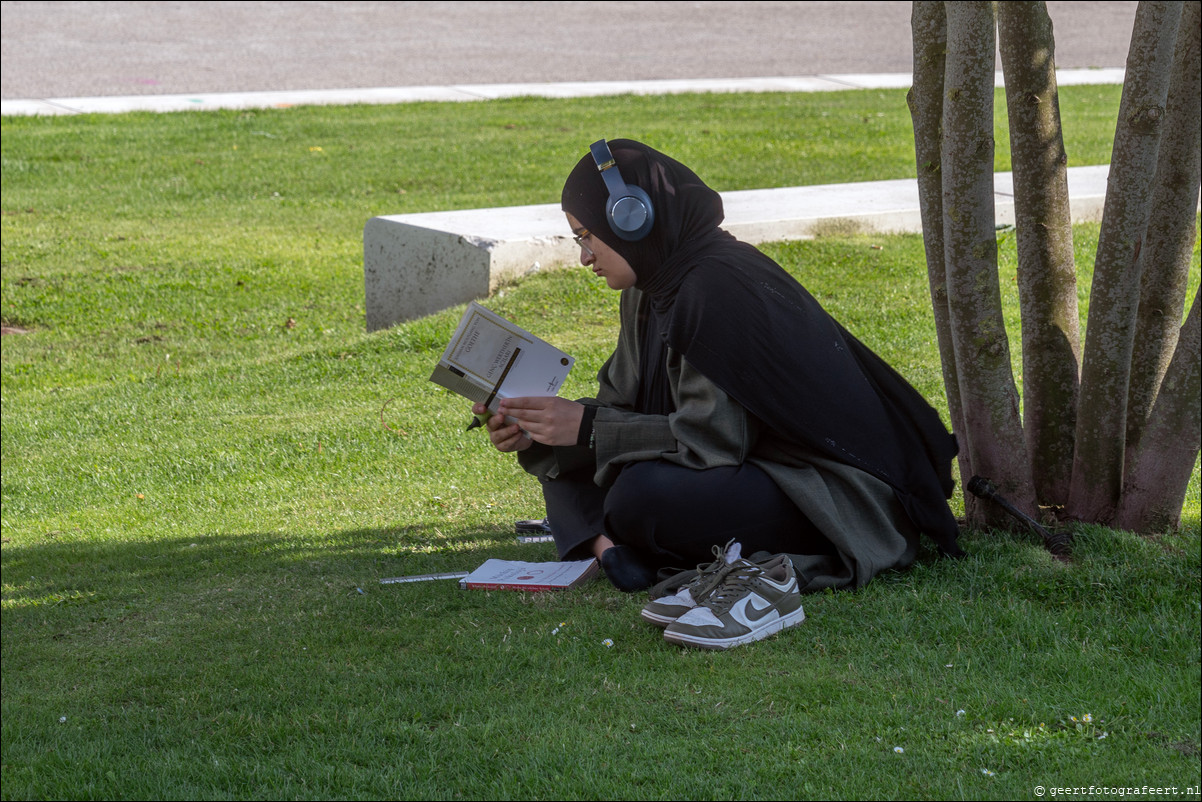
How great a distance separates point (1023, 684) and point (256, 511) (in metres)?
3.39

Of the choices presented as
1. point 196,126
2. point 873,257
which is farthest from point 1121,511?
point 196,126

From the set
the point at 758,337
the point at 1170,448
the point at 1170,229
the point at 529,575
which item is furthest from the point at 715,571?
the point at 1170,229

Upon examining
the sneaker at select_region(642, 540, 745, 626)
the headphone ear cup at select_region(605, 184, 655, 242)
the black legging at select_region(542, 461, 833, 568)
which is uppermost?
the headphone ear cup at select_region(605, 184, 655, 242)

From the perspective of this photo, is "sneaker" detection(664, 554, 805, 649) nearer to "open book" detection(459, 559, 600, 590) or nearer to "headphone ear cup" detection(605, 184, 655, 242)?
"open book" detection(459, 559, 600, 590)

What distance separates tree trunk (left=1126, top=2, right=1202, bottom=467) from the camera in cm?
387

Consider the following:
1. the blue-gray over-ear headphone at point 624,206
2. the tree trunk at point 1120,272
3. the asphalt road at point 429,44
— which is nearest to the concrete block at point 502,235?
the tree trunk at point 1120,272

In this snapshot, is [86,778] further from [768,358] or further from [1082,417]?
[1082,417]

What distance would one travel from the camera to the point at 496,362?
3.83 meters

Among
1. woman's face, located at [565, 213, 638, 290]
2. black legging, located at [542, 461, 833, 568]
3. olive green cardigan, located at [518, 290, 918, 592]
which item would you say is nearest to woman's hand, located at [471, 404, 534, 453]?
olive green cardigan, located at [518, 290, 918, 592]

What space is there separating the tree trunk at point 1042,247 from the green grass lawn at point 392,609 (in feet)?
1.25

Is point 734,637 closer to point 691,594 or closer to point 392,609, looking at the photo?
point 691,594

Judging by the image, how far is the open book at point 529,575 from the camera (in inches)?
155

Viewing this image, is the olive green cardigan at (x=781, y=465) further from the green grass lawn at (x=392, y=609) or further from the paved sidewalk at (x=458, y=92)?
the paved sidewalk at (x=458, y=92)

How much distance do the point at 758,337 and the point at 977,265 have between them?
80cm
